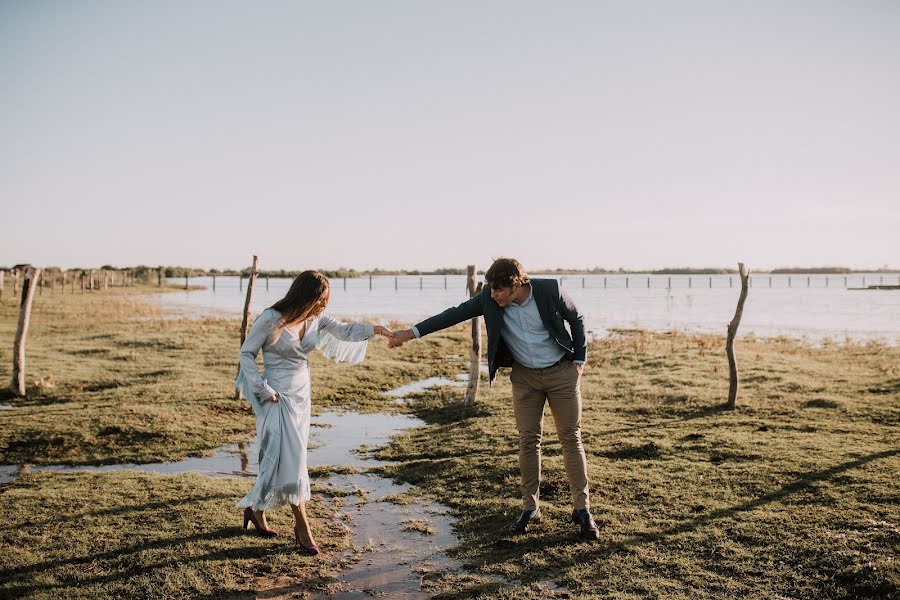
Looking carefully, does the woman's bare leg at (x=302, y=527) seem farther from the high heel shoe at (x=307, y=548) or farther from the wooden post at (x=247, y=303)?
the wooden post at (x=247, y=303)

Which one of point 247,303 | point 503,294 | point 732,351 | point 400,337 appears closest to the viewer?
point 503,294

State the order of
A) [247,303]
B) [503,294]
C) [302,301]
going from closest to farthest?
1. [302,301]
2. [503,294]
3. [247,303]

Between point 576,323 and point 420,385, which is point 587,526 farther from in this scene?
point 420,385

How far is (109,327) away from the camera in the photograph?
26172 mm

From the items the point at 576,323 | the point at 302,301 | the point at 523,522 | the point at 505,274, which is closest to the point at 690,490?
the point at 523,522

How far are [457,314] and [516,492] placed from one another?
2.58 m

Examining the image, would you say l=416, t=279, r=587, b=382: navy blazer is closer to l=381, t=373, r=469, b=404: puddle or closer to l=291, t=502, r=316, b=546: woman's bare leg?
l=291, t=502, r=316, b=546: woman's bare leg

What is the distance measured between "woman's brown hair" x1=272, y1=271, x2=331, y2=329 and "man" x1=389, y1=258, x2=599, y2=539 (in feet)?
3.80

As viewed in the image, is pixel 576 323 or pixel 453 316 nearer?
pixel 576 323

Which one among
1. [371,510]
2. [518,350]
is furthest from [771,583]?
[371,510]

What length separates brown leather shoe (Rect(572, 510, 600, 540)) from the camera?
18.6ft

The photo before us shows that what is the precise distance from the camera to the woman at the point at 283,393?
5273 mm

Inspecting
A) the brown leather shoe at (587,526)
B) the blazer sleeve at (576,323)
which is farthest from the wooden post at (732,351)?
the blazer sleeve at (576,323)

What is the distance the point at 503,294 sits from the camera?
5.43 m
